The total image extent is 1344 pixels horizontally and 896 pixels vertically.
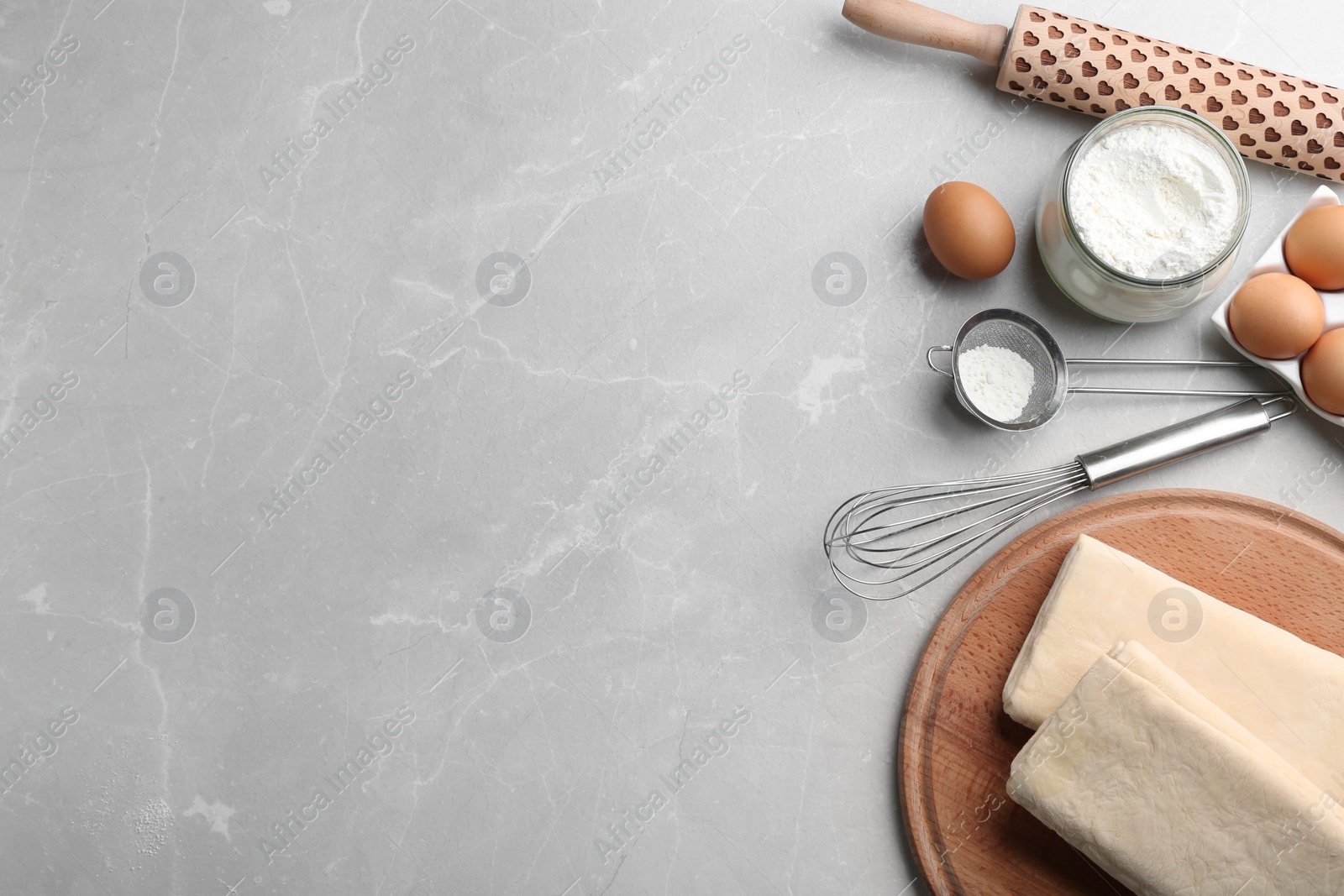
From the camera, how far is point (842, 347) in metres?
1.21

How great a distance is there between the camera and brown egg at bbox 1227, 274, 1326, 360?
1.08 metres

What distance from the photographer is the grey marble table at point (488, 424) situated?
46.3 inches

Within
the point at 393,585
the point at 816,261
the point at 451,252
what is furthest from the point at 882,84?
the point at 393,585

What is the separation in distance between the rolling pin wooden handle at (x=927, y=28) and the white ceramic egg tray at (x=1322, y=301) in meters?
0.43

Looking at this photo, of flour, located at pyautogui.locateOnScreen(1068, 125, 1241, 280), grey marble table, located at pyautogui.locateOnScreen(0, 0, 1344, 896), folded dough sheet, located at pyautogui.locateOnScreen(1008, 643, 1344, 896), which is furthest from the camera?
grey marble table, located at pyautogui.locateOnScreen(0, 0, 1344, 896)

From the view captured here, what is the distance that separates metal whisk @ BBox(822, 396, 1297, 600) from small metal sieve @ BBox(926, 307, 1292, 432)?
52 millimetres

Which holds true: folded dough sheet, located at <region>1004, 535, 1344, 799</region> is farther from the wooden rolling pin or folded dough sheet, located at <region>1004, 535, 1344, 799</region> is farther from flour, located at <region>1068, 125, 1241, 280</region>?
the wooden rolling pin

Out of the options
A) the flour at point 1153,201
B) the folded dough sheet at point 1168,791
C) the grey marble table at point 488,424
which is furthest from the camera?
the grey marble table at point 488,424

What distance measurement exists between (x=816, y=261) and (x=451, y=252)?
505 mm

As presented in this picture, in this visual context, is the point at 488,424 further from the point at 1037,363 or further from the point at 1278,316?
the point at 1278,316

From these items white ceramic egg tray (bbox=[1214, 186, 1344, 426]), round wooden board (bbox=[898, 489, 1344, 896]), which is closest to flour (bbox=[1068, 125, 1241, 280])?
white ceramic egg tray (bbox=[1214, 186, 1344, 426])

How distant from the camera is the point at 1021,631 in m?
1.13

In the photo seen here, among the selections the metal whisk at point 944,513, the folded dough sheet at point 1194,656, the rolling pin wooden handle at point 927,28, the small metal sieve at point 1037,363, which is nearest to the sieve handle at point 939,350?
the small metal sieve at point 1037,363

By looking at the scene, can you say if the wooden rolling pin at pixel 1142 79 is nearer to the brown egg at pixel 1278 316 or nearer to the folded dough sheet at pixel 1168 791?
the brown egg at pixel 1278 316
